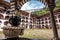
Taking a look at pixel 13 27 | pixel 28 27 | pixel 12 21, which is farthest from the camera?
pixel 28 27

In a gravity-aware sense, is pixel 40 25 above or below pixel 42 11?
below

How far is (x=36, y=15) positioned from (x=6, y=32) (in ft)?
17.1

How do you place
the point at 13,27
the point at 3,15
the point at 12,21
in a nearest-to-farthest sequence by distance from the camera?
1. the point at 13,27
2. the point at 12,21
3. the point at 3,15

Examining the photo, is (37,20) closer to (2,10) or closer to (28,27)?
(28,27)

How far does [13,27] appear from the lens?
6262 millimetres

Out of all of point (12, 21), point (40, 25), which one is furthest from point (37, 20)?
point (12, 21)

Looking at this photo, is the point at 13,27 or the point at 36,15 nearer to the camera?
the point at 13,27

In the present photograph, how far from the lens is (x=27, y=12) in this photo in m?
11.4

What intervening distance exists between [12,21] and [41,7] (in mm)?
4739

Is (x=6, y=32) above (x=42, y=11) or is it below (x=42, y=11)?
below

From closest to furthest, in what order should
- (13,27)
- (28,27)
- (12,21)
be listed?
(13,27), (12,21), (28,27)

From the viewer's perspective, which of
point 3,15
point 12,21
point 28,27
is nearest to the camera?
point 12,21

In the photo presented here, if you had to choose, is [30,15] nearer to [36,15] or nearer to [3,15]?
[36,15]

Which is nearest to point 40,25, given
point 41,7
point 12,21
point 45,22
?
point 45,22
